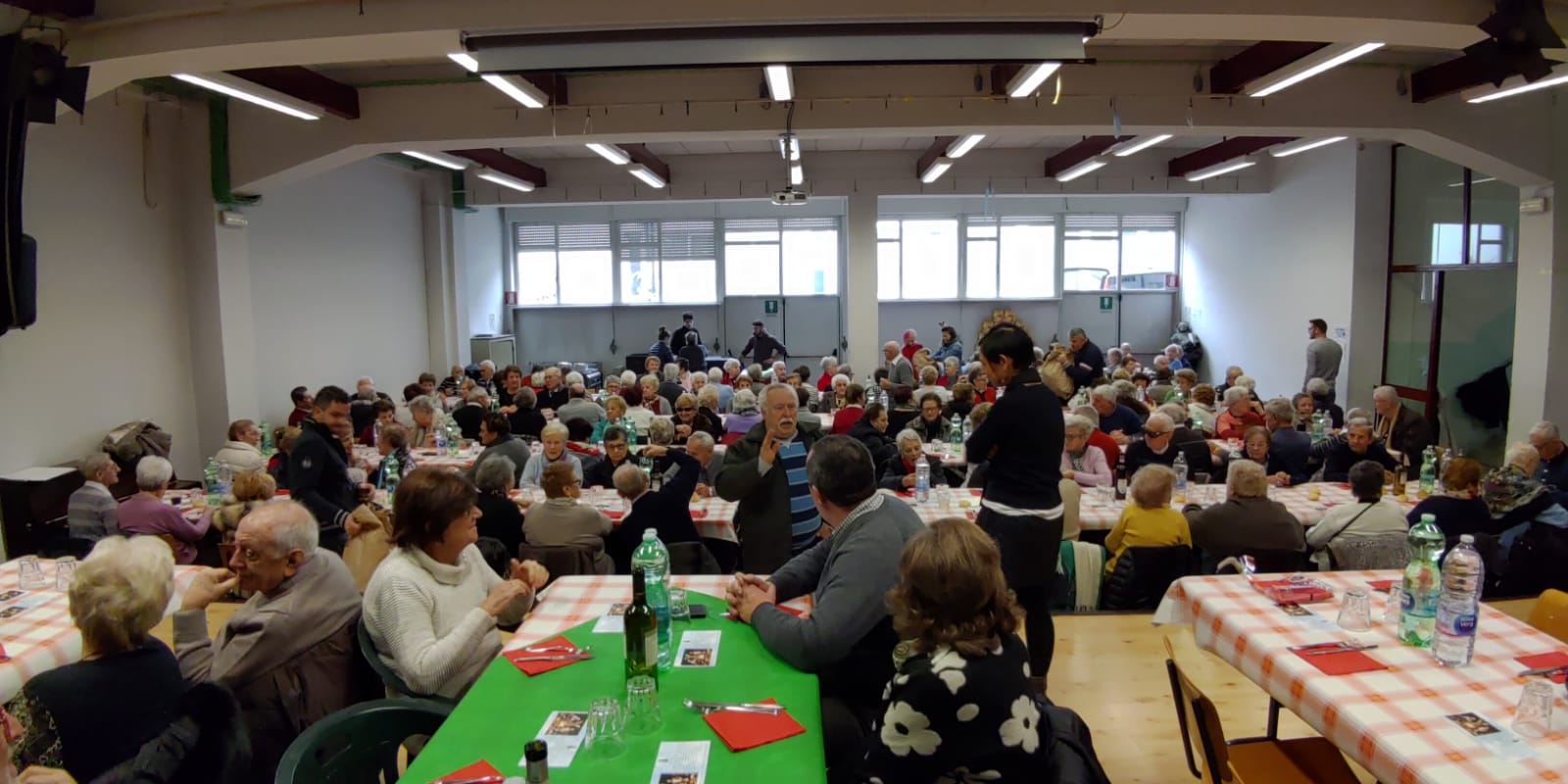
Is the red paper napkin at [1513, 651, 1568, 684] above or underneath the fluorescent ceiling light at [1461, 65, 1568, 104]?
underneath

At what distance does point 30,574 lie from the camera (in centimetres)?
387

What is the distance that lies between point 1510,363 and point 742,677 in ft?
34.2

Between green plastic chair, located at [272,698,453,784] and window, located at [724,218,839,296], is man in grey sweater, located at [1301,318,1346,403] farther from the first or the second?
green plastic chair, located at [272,698,453,784]

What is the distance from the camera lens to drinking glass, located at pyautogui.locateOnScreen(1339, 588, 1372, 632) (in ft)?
9.32

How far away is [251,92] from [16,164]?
2.75 m

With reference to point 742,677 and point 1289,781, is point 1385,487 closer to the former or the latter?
point 1289,781

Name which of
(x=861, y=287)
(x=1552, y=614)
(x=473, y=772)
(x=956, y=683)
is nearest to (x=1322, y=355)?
(x=861, y=287)

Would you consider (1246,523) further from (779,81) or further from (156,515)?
(156,515)

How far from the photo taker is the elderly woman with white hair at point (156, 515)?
16.3ft

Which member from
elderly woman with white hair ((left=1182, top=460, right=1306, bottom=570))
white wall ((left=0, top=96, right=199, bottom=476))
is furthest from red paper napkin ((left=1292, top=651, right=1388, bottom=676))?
white wall ((left=0, top=96, right=199, bottom=476))

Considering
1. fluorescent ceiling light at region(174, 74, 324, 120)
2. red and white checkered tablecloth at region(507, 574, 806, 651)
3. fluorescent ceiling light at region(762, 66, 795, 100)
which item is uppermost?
fluorescent ceiling light at region(174, 74, 324, 120)

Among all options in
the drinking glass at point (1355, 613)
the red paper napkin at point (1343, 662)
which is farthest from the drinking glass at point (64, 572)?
the drinking glass at point (1355, 613)

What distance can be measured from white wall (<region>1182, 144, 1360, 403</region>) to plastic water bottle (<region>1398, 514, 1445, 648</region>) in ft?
31.4

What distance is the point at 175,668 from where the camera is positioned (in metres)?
2.35
